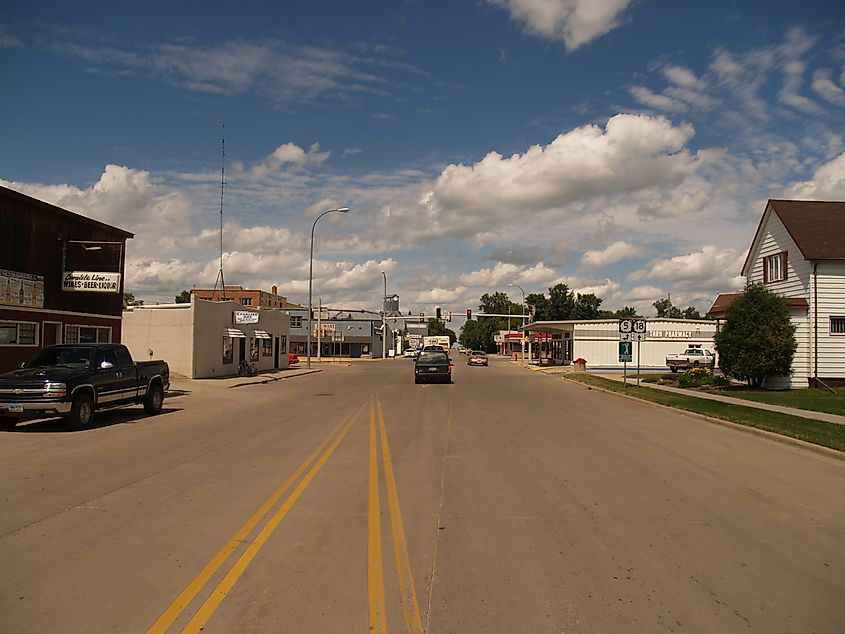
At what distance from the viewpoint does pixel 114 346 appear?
58.2 ft

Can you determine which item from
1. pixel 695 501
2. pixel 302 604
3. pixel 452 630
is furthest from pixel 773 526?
pixel 302 604

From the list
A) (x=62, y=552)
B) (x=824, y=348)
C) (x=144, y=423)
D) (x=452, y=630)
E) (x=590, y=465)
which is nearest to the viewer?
(x=452, y=630)

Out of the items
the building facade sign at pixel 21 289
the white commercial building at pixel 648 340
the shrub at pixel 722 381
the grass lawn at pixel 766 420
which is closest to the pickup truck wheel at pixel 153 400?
the building facade sign at pixel 21 289

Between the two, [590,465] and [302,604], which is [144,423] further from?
[302,604]

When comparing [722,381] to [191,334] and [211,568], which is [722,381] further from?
[211,568]

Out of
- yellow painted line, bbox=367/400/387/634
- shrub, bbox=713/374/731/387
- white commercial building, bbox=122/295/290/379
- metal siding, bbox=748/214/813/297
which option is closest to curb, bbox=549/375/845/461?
yellow painted line, bbox=367/400/387/634

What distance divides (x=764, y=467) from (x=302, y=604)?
926 centimetres

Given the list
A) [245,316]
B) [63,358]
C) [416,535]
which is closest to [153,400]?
[63,358]

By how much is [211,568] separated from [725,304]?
127 feet

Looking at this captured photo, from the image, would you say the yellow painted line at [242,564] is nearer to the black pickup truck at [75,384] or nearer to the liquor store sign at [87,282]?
the black pickup truck at [75,384]

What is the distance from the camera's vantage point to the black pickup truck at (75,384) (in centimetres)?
1509

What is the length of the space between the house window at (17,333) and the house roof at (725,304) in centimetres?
2701

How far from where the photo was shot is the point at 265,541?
6.86 meters

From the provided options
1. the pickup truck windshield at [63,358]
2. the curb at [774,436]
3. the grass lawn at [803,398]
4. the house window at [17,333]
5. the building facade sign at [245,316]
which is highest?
the building facade sign at [245,316]
